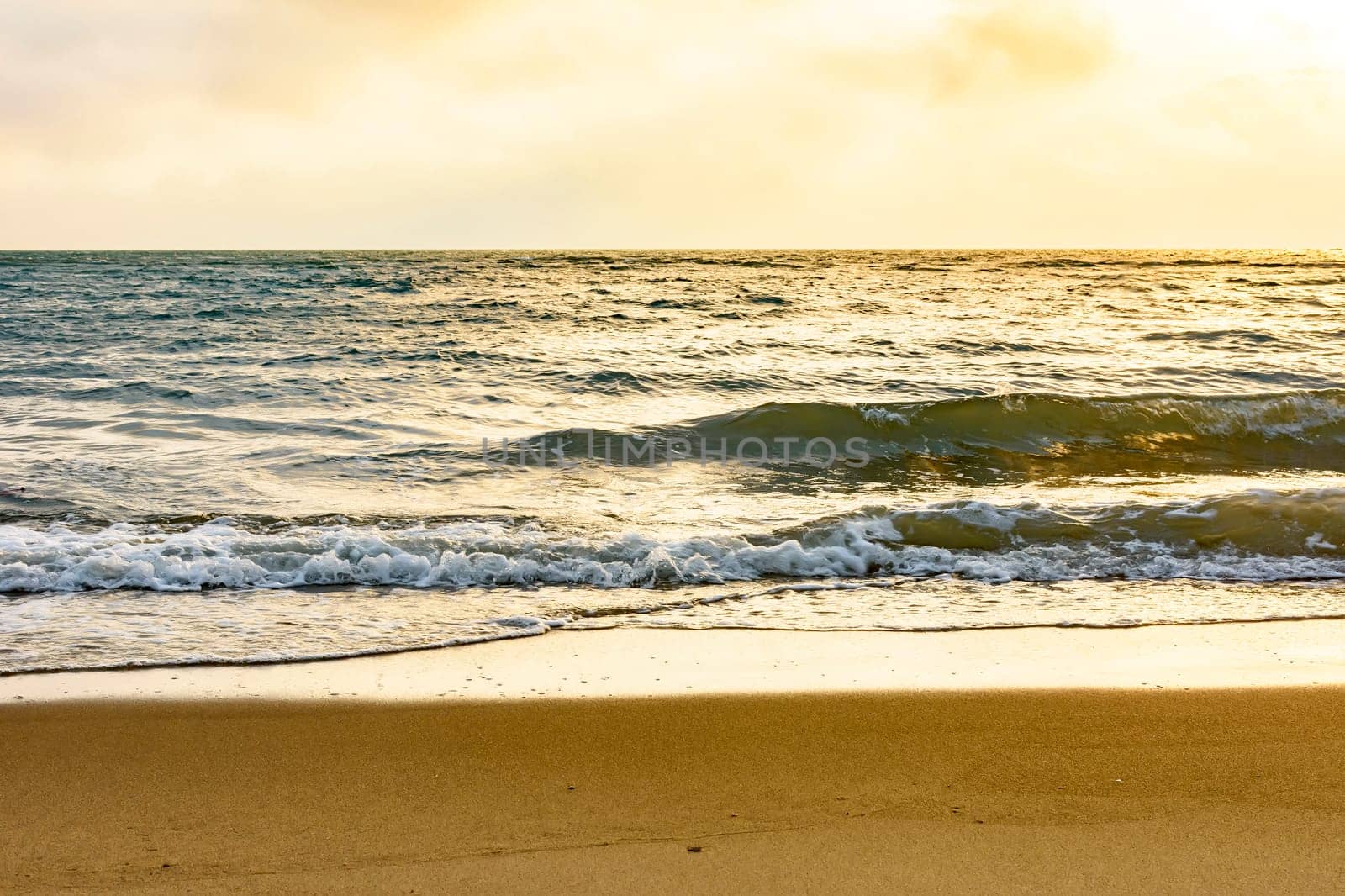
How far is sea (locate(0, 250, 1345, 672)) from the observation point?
5.12 m

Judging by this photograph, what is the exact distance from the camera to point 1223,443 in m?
10.6

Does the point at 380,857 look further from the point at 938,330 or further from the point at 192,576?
the point at 938,330

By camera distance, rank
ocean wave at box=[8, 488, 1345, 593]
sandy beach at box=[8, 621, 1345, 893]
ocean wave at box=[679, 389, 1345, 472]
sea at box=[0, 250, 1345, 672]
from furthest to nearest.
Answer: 1. ocean wave at box=[679, 389, 1345, 472]
2. ocean wave at box=[8, 488, 1345, 593]
3. sea at box=[0, 250, 1345, 672]
4. sandy beach at box=[8, 621, 1345, 893]

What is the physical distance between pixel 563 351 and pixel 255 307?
35.1 ft

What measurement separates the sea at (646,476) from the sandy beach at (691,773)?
633mm

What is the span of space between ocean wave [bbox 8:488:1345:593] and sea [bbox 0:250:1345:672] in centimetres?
3

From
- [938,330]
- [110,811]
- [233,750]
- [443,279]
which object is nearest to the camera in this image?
[110,811]

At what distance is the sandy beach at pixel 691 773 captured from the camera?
2.49 m

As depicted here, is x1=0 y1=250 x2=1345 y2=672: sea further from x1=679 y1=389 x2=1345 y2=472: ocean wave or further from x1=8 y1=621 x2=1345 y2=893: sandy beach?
x1=8 y1=621 x2=1345 y2=893: sandy beach

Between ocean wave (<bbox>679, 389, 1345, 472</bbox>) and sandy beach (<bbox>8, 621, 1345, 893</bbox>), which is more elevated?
ocean wave (<bbox>679, 389, 1345, 472</bbox>)

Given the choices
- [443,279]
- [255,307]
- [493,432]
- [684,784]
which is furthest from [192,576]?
[443,279]

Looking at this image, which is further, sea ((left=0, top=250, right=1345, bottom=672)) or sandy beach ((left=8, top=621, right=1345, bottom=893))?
sea ((left=0, top=250, right=1345, bottom=672))

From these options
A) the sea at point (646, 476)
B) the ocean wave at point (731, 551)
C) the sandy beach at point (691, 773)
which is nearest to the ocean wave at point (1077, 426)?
the sea at point (646, 476)

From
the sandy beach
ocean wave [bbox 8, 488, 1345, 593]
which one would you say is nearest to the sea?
ocean wave [bbox 8, 488, 1345, 593]
